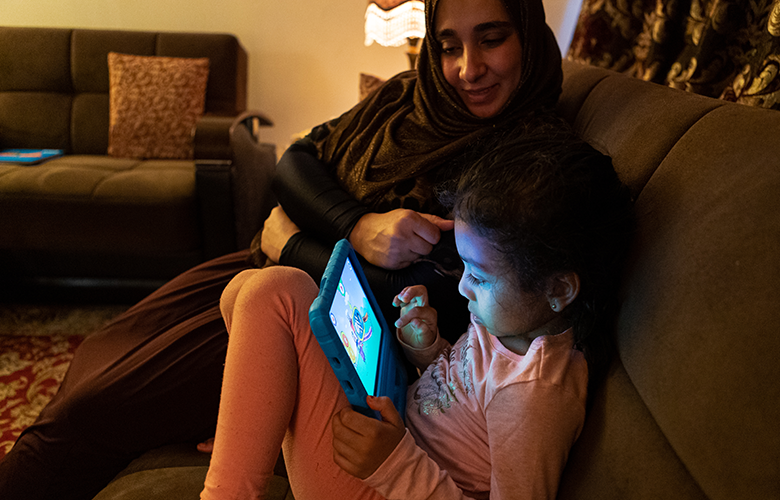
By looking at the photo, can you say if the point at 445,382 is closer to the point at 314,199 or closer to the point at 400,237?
the point at 400,237

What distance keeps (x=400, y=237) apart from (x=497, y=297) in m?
0.29

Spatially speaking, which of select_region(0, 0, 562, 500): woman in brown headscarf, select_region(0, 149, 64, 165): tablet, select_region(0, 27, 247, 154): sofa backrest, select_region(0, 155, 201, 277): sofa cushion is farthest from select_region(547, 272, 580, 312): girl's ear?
select_region(0, 149, 64, 165): tablet

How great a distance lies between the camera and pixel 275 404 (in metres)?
0.61

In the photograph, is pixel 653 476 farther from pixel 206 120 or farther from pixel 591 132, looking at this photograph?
pixel 206 120

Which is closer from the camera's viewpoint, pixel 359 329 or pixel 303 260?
pixel 359 329

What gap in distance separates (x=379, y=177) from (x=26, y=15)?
2809 mm

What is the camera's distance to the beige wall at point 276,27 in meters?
2.57

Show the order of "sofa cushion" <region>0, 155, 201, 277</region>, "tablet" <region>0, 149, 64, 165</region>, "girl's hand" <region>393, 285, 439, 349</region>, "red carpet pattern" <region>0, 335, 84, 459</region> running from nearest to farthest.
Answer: "girl's hand" <region>393, 285, 439, 349</region> → "red carpet pattern" <region>0, 335, 84, 459</region> → "sofa cushion" <region>0, 155, 201, 277</region> → "tablet" <region>0, 149, 64, 165</region>

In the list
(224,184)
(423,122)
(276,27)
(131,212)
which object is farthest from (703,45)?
(276,27)

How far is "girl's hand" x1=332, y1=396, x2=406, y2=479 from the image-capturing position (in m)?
0.56

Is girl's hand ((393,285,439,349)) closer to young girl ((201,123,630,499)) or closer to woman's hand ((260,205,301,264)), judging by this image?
young girl ((201,123,630,499))

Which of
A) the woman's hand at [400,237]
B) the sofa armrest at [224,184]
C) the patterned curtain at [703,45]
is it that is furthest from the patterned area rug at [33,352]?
the patterned curtain at [703,45]

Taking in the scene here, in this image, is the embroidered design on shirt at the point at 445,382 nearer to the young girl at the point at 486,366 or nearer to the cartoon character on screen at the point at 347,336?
the young girl at the point at 486,366

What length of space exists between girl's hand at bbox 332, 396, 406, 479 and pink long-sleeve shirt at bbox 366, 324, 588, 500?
14 mm
